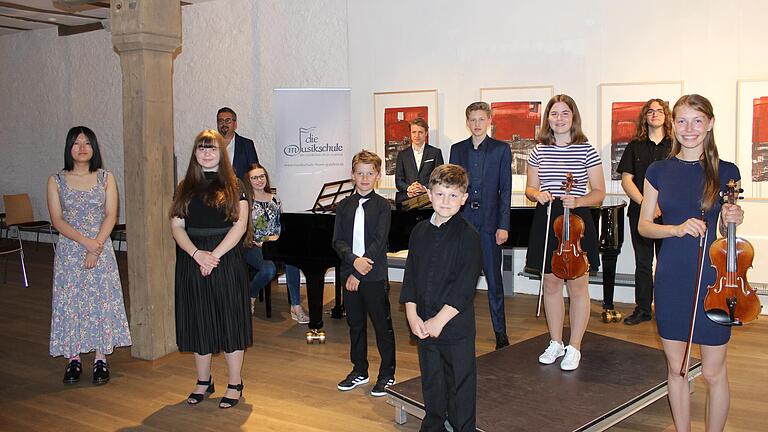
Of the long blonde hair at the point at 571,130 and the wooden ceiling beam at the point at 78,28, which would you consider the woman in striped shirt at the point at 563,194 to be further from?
the wooden ceiling beam at the point at 78,28

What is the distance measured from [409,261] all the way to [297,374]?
6.78ft

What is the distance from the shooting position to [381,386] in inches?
186

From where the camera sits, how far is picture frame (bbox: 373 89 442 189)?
789 centimetres

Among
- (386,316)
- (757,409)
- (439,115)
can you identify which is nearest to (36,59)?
(439,115)

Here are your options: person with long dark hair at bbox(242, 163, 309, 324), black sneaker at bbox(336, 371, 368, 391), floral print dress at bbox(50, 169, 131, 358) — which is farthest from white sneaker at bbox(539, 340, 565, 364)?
floral print dress at bbox(50, 169, 131, 358)

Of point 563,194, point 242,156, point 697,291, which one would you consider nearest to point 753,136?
point 563,194

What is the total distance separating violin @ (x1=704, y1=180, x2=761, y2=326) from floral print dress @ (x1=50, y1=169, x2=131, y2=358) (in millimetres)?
3712

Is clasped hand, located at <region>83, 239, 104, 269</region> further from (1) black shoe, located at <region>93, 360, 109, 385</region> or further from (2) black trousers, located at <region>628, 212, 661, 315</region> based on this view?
(2) black trousers, located at <region>628, 212, 661, 315</region>

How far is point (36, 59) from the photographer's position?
11.2 meters

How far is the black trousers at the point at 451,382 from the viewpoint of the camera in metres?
3.40

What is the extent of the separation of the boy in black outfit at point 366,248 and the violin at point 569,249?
1.02m

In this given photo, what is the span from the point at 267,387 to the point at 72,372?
1.34 metres

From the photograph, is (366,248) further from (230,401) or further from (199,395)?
(199,395)

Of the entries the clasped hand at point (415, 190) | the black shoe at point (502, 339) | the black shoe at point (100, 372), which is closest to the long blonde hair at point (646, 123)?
the clasped hand at point (415, 190)
